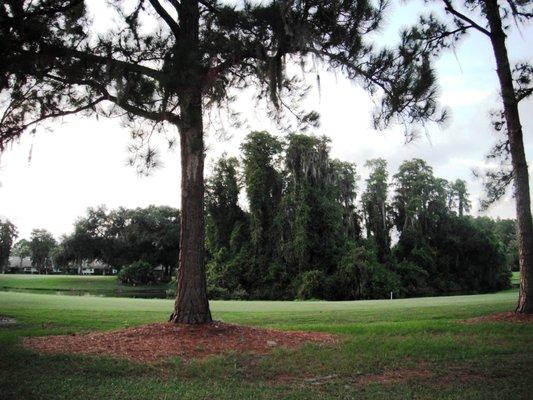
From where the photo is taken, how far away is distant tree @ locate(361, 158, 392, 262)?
45997mm

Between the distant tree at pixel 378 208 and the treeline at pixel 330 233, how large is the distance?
0.32 feet

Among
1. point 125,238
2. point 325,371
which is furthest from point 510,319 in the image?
point 125,238

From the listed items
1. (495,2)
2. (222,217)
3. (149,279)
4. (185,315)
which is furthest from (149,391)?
(149,279)

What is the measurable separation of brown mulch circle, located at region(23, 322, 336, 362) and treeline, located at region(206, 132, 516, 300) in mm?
30757

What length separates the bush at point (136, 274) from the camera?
193 feet

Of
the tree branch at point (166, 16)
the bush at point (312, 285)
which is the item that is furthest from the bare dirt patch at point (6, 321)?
the bush at point (312, 285)

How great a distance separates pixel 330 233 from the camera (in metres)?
42.7

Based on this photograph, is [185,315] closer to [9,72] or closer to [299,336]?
[299,336]

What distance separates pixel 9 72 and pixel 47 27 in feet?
3.04

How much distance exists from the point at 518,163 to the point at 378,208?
35697 millimetres

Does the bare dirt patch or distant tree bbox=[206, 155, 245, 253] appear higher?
distant tree bbox=[206, 155, 245, 253]

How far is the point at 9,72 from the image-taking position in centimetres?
695

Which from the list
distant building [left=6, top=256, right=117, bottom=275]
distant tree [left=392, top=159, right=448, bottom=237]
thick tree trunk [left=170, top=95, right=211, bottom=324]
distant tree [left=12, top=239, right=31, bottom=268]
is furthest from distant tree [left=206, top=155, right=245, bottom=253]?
distant tree [left=12, top=239, right=31, bottom=268]

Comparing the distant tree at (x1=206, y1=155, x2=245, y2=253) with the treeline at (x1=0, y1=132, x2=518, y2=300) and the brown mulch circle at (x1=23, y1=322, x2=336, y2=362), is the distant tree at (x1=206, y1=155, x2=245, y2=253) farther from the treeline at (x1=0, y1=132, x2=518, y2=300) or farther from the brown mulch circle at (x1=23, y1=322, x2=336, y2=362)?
the brown mulch circle at (x1=23, y1=322, x2=336, y2=362)
